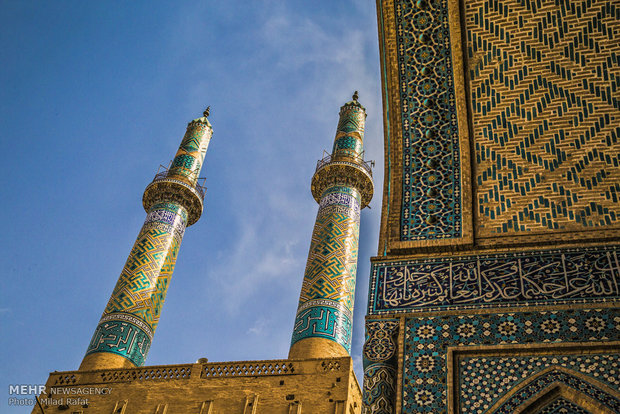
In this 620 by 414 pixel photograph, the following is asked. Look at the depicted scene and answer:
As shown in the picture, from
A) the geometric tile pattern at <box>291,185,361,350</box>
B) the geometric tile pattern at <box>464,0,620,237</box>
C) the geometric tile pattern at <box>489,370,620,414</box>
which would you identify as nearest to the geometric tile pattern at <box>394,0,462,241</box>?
the geometric tile pattern at <box>464,0,620,237</box>

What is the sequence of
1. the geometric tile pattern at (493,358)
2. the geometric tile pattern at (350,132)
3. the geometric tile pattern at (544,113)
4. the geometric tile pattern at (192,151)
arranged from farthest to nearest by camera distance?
the geometric tile pattern at (192,151) → the geometric tile pattern at (350,132) → the geometric tile pattern at (544,113) → the geometric tile pattern at (493,358)

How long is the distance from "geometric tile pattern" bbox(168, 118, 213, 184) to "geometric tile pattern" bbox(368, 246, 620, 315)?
10568 millimetres

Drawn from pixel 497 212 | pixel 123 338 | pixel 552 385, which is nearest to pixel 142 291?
pixel 123 338

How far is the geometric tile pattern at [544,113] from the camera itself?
10.4 ft

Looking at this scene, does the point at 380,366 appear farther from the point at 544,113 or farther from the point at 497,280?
the point at 544,113

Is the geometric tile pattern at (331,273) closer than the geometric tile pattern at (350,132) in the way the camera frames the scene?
Yes

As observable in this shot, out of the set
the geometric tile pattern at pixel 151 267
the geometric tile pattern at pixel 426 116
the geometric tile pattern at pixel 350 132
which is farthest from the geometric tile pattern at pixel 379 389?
the geometric tile pattern at pixel 350 132

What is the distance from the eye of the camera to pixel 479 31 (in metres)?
3.57

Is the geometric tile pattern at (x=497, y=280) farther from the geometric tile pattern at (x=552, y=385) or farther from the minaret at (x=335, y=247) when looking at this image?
the minaret at (x=335, y=247)

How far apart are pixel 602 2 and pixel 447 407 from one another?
2.26 meters

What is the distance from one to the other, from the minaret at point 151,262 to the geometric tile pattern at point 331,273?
2654 millimetres

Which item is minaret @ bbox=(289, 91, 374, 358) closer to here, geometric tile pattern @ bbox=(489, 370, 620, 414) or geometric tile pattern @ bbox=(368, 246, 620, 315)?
geometric tile pattern @ bbox=(368, 246, 620, 315)

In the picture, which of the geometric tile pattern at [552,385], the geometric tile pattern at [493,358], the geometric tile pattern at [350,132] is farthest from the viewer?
the geometric tile pattern at [350,132]

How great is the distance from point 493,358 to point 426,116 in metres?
1.50
